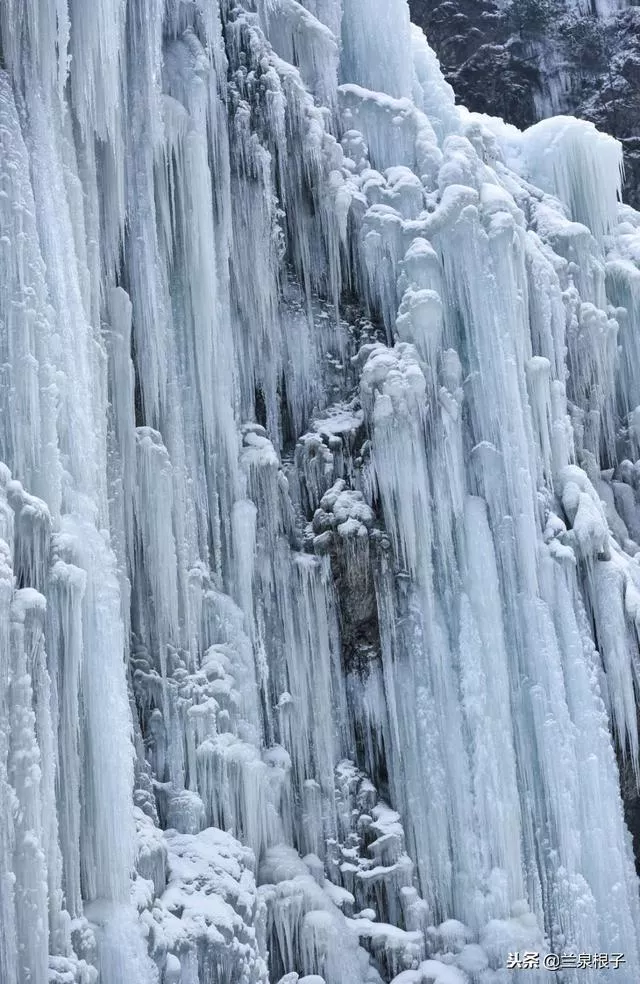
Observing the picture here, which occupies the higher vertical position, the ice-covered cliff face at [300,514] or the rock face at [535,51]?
the rock face at [535,51]

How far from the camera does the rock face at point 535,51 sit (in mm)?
20859

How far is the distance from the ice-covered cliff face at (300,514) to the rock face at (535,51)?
24.4ft

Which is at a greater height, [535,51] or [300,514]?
[535,51]

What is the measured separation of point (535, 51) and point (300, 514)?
12.7 meters

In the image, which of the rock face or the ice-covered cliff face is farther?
the rock face

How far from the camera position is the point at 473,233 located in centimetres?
1247

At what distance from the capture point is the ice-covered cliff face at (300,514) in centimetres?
802

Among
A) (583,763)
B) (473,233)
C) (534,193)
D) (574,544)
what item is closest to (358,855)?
(583,763)

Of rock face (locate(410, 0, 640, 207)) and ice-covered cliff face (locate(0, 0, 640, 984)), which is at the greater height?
rock face (locate(410, 0, 640, 207))

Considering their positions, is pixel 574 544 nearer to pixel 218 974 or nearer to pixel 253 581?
pixel 253 581

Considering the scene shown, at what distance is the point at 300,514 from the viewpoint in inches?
475

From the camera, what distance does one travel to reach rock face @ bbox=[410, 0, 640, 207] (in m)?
20.9

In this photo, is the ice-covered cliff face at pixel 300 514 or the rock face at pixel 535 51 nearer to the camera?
the ice-covered cliff face at pixel 300 514

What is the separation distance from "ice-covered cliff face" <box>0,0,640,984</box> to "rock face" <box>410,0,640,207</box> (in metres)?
7.44
